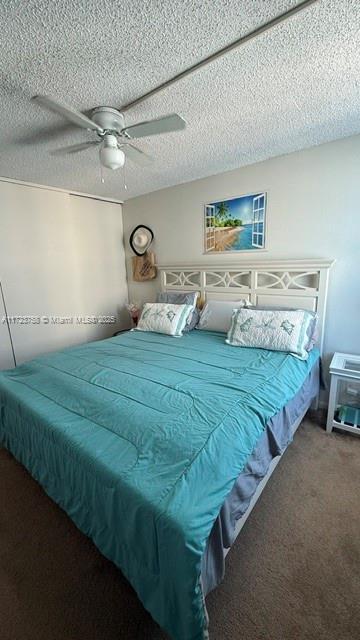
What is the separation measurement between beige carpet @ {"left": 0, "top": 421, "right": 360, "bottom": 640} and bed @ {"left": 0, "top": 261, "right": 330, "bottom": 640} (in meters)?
0.23

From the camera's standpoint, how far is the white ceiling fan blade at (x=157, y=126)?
1424mm

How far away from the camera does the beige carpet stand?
108 cm

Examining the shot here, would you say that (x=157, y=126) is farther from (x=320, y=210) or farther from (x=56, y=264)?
(x=56, y=264)

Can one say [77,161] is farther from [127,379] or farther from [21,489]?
[21,489]

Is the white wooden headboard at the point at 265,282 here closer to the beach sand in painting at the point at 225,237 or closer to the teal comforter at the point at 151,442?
the beach sand in painting at the point at 225,237

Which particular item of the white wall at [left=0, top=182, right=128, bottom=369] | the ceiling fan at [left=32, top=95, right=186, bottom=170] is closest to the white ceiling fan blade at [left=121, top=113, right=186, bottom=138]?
the ceiling fan at [left=32, top=95, right=186, bottom=170]

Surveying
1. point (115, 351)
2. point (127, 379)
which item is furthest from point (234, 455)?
point (115, 351)

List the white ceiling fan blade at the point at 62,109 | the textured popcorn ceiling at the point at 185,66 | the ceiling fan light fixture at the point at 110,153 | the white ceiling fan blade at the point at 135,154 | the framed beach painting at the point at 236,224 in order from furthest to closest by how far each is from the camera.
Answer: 1. the framed beach painting at the point at 236,224
2. the white ceiling fan blade at the point at 135,154
3. the ceiling fan light fixture at the point at 110,153
4. the white ceiling fan blade at the point at 62,109
5. the textured popcorn ceiling at the point at 185,66

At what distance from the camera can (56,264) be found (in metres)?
3.30

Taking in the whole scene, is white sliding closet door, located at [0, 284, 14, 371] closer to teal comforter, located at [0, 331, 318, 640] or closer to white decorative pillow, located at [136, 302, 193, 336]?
teal comforter, located at [0, 331, 318, 640]

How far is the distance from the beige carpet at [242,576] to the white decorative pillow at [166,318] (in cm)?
159

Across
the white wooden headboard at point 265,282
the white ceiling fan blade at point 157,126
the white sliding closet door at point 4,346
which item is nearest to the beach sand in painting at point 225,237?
the white wooden headboard at point 265,282

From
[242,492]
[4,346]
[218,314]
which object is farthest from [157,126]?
[4,346]

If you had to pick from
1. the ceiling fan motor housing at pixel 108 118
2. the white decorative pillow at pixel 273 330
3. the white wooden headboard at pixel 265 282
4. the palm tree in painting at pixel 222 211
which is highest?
the ceiling fan motor housing at pixel 108 118
